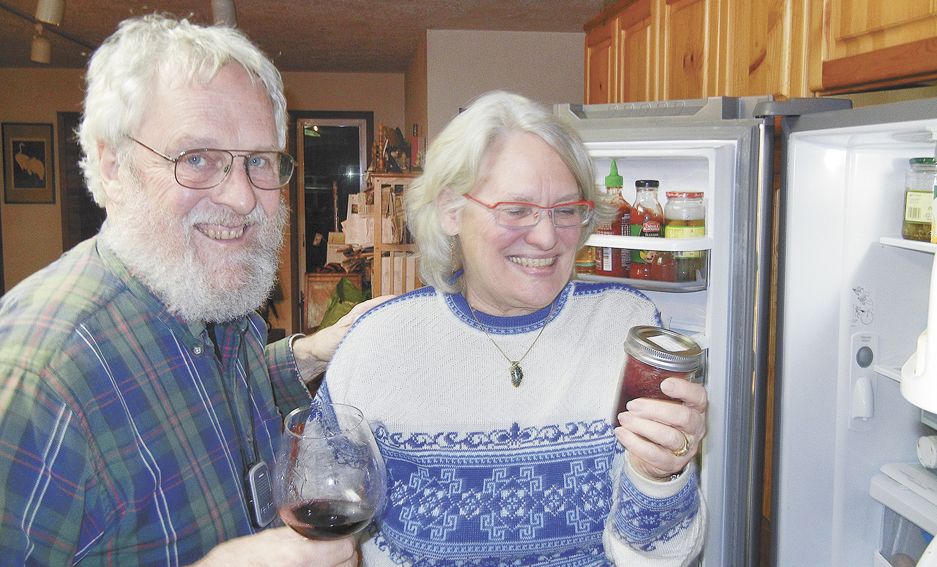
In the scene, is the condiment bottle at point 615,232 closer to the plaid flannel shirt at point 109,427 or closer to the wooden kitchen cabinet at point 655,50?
the wooden kitchen cabinet at point 655,50

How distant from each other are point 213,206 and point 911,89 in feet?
4.32

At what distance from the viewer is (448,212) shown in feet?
4.45

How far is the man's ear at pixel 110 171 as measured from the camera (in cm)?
111

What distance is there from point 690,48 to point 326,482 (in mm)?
1927

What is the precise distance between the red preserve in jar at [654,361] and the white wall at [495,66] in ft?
14.2

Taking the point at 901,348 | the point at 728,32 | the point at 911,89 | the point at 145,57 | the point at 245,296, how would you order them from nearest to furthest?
the point at 145,57, the point at 245,296, the point at 911,89, the point at 901,348, the point at 728,32

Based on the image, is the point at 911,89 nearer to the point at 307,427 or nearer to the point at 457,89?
the point at 307,427

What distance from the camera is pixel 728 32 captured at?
2.08 m

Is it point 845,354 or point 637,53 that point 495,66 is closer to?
point 637,53

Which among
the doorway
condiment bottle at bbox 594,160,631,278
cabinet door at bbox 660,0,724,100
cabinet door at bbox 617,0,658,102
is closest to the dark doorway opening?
the doorway

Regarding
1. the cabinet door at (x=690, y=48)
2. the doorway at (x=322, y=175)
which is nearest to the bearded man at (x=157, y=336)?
the cabinet door at (x=690, y=48)

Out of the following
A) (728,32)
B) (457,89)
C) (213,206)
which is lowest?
(213,206)

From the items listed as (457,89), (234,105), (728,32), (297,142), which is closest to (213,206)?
(234,105)

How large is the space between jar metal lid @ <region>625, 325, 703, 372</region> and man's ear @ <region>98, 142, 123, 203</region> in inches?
30.4
